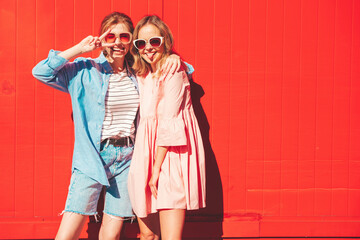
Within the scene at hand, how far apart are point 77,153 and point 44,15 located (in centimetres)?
133

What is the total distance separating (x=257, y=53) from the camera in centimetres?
353

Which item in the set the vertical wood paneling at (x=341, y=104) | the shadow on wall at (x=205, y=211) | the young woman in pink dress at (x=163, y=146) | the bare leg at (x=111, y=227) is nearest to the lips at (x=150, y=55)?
the young woman in pink dress at (x=163, y=146)

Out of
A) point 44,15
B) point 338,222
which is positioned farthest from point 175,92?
point 338,222

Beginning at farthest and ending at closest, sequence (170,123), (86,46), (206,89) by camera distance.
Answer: (206,89) → (86,46) → (170,123)

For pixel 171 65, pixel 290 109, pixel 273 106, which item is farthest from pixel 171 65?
pixel 290 109

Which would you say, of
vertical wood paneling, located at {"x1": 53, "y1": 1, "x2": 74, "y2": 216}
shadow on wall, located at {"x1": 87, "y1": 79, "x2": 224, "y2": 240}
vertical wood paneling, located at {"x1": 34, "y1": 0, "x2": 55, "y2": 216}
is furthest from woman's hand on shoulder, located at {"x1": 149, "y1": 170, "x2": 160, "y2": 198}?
vertical wood paneling, located at {"x1": 34, "y1": 0, "x2": 55, "y2": 216}

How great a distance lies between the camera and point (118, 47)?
274 centimetres

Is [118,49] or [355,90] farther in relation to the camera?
[355,90]

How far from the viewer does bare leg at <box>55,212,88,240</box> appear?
2649 millimetres

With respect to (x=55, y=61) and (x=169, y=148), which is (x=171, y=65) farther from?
(x=55, y=61)

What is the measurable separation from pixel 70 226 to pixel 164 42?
1360mm

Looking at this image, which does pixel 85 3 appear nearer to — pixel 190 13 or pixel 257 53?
pixel 190 13

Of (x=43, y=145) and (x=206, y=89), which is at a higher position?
(x=206, y=89)

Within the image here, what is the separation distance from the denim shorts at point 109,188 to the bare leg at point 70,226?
0.14 feet
